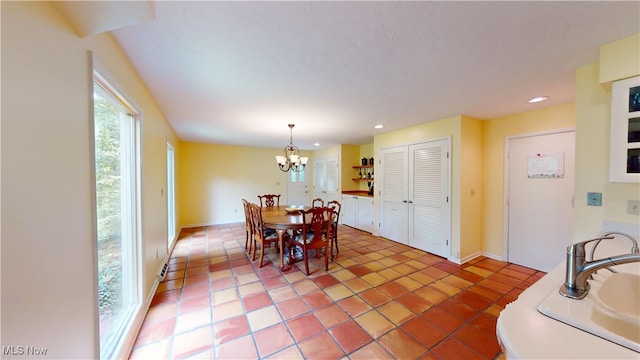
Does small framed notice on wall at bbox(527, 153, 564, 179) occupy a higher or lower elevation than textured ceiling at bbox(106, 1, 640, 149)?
lower

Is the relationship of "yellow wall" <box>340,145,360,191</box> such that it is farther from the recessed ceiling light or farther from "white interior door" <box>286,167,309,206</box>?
the recessed ceiling light

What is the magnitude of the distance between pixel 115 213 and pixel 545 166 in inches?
191

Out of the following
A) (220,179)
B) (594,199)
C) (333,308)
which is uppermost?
Answer: (220,179)

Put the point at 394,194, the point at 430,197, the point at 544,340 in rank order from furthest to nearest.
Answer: the point at 394,194 < the point at 430,197 < the point at 544,340

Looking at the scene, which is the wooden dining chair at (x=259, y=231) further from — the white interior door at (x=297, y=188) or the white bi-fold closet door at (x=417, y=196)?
the white interior door at (x=297, y=188)

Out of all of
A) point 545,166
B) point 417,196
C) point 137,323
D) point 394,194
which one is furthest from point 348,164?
point 137,323

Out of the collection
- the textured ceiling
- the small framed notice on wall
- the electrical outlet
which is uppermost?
the textured ceiling

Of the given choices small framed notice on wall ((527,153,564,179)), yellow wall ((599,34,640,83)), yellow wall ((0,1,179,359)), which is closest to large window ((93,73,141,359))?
yellow wall ((0,1,179,359))

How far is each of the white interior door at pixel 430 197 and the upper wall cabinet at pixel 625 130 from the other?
1846mm

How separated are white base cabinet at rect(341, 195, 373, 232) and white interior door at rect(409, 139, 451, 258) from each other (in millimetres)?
1119

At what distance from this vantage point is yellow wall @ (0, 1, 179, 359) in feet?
2.29

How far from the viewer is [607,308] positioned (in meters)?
0.86

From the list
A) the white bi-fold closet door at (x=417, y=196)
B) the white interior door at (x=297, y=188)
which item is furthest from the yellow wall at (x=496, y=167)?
the white interior door at (x=297, y=188)

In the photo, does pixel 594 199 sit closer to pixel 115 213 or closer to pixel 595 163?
pixel 595 163
